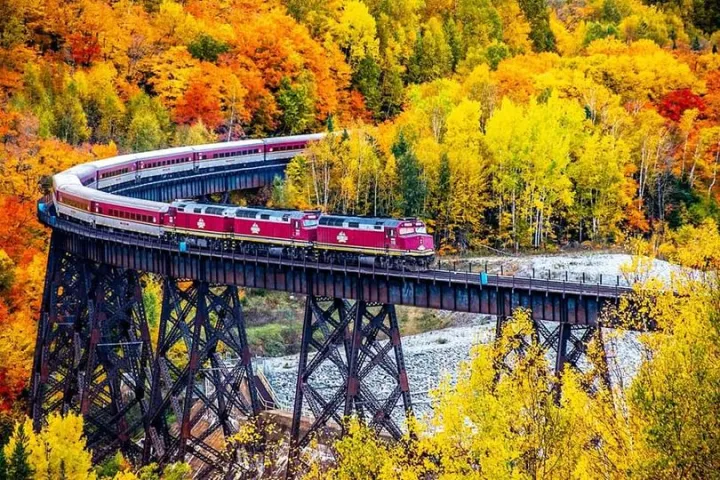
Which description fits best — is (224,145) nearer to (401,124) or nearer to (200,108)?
(200,108)

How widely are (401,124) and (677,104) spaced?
22.0m

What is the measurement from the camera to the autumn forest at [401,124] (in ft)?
169

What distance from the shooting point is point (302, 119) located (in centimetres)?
9100

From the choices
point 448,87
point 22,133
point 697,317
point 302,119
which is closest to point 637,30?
point 448,87

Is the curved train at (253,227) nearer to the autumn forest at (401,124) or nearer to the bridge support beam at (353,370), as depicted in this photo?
the bridge support beam at (353,370)

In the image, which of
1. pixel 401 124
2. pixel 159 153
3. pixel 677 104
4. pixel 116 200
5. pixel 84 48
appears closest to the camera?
pixel 116 200

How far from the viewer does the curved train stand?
40.9m

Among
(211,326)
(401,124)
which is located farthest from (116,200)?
(401,124)

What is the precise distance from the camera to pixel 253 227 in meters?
44.3

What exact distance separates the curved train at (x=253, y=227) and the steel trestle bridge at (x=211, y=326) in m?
1.14

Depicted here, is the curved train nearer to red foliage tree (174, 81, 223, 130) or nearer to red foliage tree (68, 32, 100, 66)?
red foliage tree (174, 81, 223, 130)

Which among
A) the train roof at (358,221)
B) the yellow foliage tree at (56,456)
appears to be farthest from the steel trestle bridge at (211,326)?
the yellow foliage tree at (56,456)

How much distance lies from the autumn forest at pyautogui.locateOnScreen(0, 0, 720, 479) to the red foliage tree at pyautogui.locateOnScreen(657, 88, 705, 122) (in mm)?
162

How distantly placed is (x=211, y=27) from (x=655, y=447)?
8166cm
